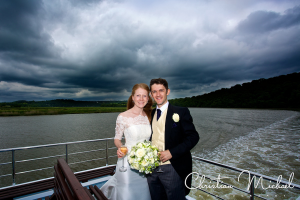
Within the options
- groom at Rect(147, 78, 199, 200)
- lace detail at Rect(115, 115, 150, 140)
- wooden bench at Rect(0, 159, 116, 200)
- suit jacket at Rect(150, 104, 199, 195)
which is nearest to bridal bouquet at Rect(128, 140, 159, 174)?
groom at Rect(147, 78, 199, 200)

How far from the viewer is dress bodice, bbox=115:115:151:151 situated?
114 inches

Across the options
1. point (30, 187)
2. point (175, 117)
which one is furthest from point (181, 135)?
point (30, 187)

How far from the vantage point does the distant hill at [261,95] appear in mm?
85000

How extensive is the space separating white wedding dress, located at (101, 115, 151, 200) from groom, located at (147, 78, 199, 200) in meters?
0.37

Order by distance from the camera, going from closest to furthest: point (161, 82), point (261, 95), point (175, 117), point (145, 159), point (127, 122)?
point (145, 159)
point (175, 117)
point (161, 82)
point (127, 122)
point (261, 95)

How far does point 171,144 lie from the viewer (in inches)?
94.8

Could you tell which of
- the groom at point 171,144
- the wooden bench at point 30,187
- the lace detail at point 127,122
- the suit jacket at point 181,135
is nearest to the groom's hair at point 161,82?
the groom at point 171,144

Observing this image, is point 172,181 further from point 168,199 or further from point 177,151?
point 177,151

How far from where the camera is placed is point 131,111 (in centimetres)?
317

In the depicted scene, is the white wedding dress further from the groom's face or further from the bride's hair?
the groom's face

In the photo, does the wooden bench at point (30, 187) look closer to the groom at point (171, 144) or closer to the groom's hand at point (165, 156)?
the groom at point (171, 144)

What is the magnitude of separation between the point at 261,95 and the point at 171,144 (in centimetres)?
11454

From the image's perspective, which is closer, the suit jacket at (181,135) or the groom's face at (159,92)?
the suit jacket at (181,135)

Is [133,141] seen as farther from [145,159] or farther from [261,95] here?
[261,95]
